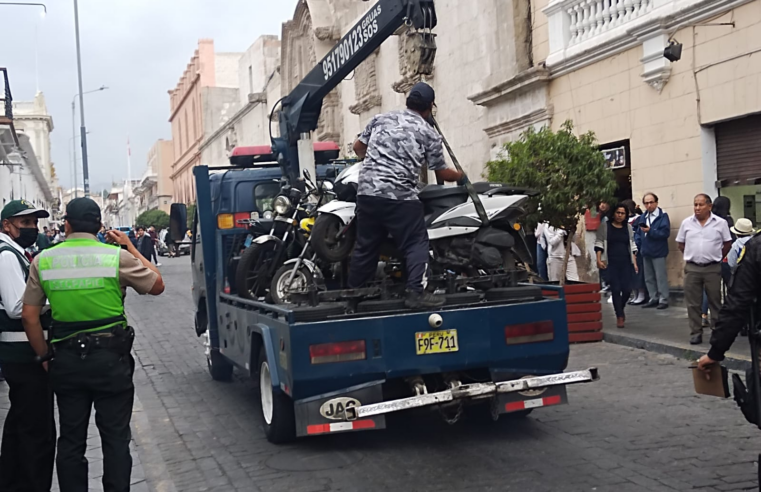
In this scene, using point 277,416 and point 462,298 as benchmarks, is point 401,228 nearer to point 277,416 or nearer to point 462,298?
point 462,298

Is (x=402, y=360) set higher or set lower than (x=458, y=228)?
lower

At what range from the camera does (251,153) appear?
403 inches

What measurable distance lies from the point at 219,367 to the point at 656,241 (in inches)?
274

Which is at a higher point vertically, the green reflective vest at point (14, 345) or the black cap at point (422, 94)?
the black cap at point (422, 94)

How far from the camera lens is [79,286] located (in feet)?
15.4

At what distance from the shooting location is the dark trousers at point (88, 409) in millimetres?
4668

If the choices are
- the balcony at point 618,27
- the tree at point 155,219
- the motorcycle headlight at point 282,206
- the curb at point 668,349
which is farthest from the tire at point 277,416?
the tree at point 155,219

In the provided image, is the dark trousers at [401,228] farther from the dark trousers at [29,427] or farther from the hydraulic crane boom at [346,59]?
the dark trousers at [29,427]

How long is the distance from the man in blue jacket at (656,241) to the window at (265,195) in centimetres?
613

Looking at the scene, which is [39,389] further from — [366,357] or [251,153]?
[251,153]

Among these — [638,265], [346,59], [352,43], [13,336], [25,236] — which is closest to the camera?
[13,336]

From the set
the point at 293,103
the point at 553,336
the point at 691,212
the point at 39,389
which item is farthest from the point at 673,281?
the point at 39,389

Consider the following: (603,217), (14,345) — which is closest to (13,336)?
(14,345)

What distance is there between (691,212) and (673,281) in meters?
1.19
